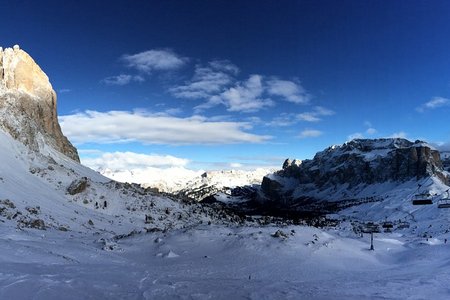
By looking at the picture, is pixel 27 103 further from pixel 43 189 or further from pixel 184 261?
pixel 184 261

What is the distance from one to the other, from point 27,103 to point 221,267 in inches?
2823

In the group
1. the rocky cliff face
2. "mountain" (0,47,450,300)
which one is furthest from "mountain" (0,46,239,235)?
"mountain" (0,47,450,300)

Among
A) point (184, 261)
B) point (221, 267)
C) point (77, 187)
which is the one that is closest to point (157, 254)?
point (184, 261)

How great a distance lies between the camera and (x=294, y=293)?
48.1 feet

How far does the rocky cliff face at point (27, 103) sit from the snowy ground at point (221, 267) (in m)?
44.8

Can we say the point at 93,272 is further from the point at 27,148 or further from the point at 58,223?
the point at 27,148

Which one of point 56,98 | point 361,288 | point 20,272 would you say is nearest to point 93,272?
point 20,272

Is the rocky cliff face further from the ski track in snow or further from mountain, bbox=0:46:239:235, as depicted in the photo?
the ski track in snow

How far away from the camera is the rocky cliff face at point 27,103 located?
6562 cm

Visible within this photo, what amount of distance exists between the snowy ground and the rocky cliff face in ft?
147

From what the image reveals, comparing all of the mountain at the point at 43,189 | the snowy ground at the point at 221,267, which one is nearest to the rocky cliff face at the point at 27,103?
the mountain at the point at 43,189

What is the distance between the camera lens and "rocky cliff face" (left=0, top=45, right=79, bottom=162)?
65.6 meters

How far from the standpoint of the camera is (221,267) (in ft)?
74.4

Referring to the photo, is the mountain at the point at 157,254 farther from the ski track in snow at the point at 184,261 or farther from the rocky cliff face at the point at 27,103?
the rocky cliff face at the point at 27,103
